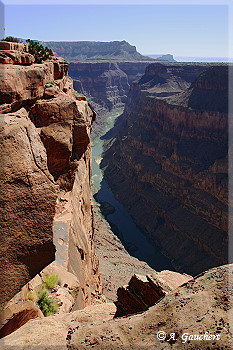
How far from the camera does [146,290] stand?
11492mm

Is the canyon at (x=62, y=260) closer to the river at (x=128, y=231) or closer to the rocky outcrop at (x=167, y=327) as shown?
the rocky outcrop at (x=167, y=327)

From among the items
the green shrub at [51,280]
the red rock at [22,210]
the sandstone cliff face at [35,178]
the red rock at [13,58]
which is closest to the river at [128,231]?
the sandstone cliff face at [35,178]

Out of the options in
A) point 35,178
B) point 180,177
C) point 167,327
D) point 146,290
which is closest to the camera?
point 167,327

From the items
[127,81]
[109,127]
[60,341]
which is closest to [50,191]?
[60,341]

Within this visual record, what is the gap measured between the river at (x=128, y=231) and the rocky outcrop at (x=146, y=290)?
30998mm

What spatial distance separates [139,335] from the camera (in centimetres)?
648

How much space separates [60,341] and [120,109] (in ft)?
467

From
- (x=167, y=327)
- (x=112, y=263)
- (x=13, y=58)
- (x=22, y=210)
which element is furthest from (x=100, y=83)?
(x=167, y=327)

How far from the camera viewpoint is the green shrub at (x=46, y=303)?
9898mm

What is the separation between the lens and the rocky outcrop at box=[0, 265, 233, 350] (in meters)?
5.85

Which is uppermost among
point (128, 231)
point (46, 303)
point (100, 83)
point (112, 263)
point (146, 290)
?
point (100, 83)

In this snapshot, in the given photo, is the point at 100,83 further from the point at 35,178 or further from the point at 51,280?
the point at 35,178

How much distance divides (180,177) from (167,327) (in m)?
48.6

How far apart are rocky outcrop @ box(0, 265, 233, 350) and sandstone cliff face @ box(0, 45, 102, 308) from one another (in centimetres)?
136
